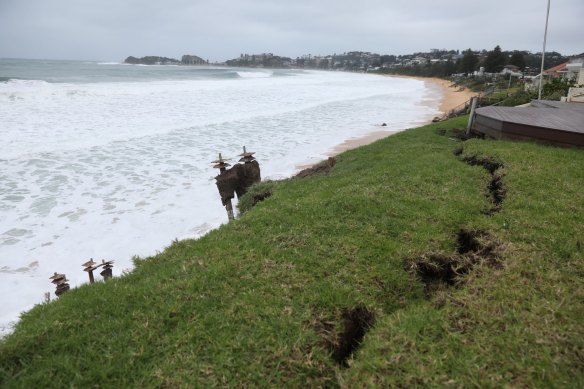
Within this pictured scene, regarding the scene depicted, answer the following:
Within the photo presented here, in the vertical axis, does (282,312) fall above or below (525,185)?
below

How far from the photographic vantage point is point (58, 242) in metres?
8.52

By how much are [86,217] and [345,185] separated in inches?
275

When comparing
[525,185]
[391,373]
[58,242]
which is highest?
[525,185]

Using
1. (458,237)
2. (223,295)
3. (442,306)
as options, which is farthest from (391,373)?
(458,237)

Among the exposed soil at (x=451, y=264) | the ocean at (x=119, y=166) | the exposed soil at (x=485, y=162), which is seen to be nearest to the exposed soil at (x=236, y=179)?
the ocean at (x=119, y=166)

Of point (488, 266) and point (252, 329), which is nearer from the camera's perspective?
point (252, 329)

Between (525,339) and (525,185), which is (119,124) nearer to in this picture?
(525,185)

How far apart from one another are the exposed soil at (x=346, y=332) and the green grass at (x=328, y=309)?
34 millimetres

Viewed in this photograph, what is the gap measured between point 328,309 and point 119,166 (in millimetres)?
13021

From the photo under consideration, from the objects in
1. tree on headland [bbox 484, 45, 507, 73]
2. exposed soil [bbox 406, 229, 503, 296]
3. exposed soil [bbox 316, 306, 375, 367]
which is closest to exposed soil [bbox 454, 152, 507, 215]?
exposed soil [bbox 406, 229, 503, 296]

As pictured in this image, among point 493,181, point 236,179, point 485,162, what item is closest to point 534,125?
point 485,162

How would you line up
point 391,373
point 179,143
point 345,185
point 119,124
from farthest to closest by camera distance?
1. point 119,124
2. point 179,143
3. point 345,185
4. point 391,373

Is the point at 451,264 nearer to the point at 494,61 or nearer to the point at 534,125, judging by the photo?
the point at 534,125

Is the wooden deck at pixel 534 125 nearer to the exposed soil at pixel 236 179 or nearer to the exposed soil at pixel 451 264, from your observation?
the exposed soil at pixel 451 264
